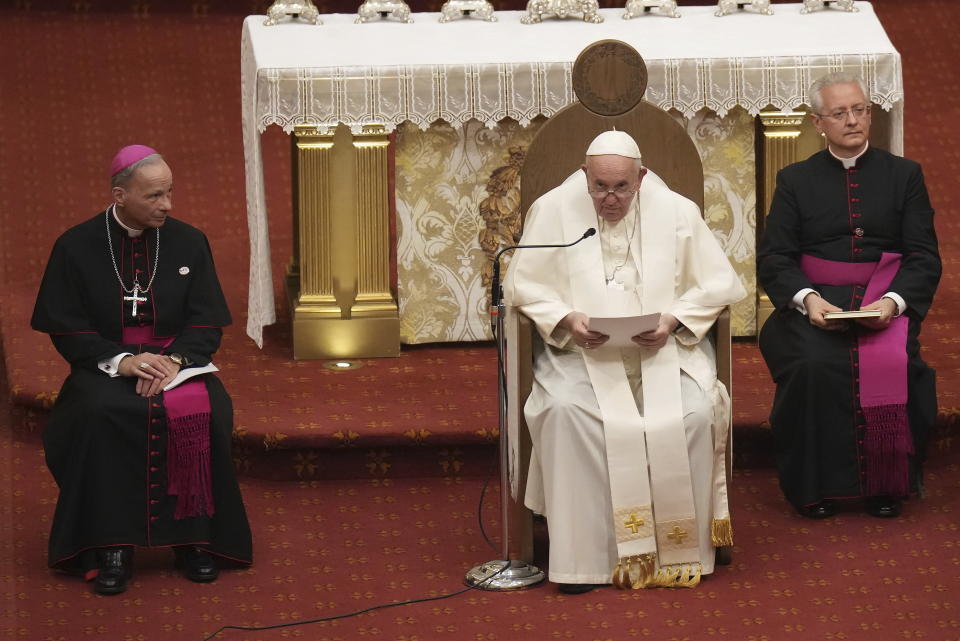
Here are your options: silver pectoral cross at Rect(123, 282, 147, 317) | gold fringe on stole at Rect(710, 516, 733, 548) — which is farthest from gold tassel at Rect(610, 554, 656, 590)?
silver pectoral cross at Rect(123, 282, 147, 317)

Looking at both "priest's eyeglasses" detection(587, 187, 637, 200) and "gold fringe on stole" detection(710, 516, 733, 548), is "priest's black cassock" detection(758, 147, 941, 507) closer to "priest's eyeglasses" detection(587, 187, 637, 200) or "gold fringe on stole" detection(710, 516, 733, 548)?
"gold fringe on stole" detection(710, 516, 733, 548)

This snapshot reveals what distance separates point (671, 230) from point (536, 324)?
0.59 metres

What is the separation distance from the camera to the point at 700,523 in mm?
5711

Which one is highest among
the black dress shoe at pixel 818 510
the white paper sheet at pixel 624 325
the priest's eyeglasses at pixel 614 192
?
the priest's eyeglasses at pixel 614 192

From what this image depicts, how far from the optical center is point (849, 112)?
637 cm

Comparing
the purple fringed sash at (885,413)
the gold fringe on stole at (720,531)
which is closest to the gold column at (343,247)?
the purple fringed sash at (885,413)

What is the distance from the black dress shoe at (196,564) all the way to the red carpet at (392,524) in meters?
0.04

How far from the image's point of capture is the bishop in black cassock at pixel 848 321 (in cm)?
629

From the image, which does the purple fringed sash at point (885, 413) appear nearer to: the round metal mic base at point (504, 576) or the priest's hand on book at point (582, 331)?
the priest's hand on book at point (582, 331)

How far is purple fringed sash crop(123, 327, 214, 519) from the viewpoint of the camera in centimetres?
573

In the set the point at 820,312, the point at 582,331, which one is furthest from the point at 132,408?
the point at 820,312

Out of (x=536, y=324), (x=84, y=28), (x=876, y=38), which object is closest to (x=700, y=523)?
(x=536, y=324)

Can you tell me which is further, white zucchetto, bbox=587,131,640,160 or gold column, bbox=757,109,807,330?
gold column, bbox=757,109,807,330

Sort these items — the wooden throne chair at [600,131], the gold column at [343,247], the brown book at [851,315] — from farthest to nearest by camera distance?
the gold column at [343,247]
the brown book at [851,315]
the wooden throne chair at [600,131]
